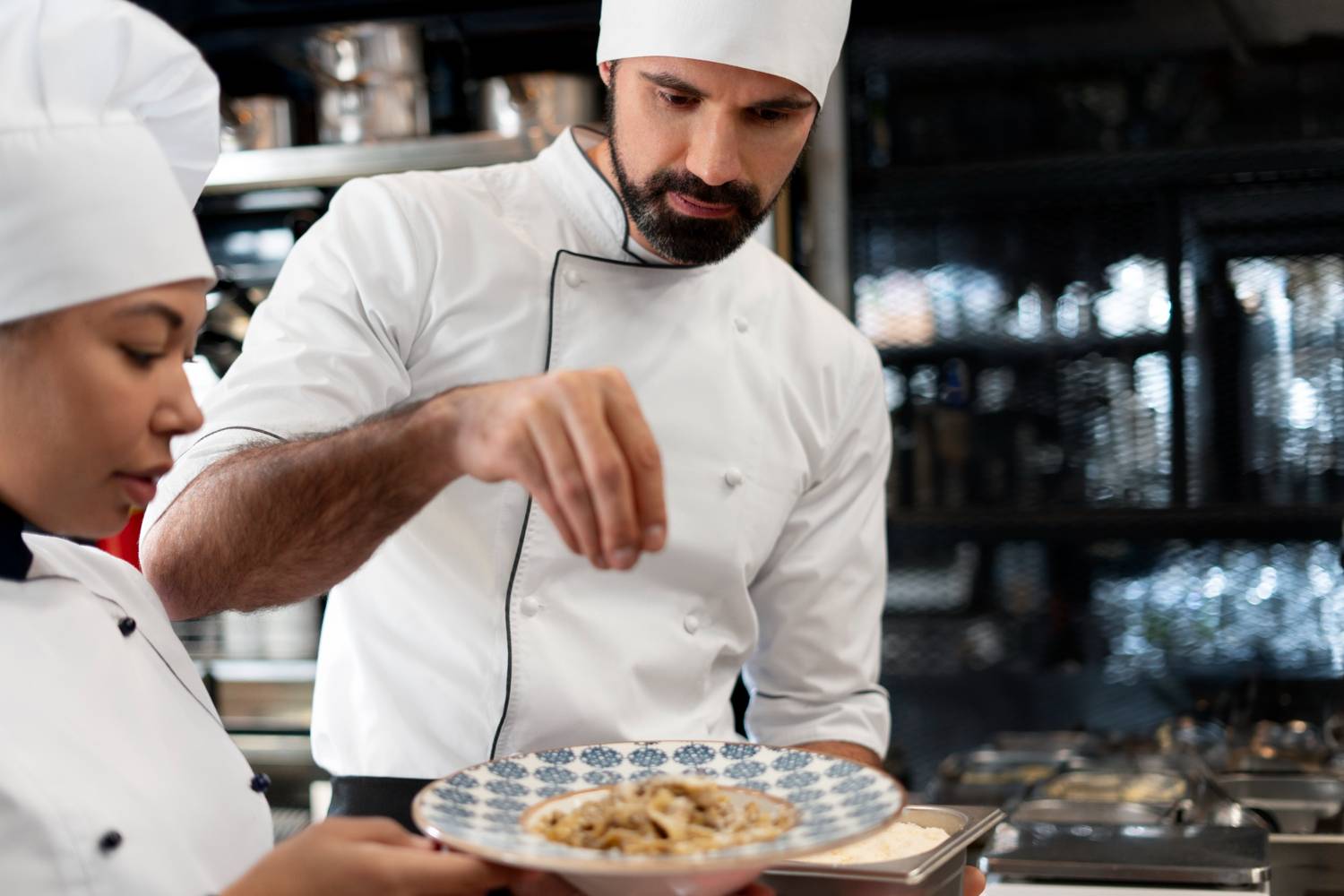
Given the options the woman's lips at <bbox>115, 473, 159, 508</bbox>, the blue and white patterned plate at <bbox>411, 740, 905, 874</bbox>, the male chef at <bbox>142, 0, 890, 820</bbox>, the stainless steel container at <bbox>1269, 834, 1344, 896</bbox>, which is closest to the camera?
the blue and white patterned plate at <bbox>411, 740, 905, 874</bbox>

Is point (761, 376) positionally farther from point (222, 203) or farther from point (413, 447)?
point (222, 203)

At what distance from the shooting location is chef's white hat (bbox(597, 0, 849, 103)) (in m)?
1.59

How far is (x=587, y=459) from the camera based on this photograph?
33.1 inches

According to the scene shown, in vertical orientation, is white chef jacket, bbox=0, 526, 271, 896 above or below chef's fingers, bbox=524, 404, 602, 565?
below

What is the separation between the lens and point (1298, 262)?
310 centimetres

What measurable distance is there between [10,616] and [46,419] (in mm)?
157

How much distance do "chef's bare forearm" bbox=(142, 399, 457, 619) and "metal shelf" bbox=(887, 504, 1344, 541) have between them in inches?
83.1

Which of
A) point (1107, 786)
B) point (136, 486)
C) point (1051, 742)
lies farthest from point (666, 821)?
point (1051, 742)

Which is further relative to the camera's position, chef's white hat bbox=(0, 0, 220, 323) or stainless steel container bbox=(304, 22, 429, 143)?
stainless steel container bbox=(304, 22, 429, 143)

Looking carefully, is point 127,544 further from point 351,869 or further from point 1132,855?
point 351,869

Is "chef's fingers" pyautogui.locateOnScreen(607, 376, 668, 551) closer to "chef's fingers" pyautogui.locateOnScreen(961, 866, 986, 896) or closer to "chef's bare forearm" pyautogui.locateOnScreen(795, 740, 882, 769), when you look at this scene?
"chef's fingers" pyautogui.locateOnScreen(961, 866, 986, 896)

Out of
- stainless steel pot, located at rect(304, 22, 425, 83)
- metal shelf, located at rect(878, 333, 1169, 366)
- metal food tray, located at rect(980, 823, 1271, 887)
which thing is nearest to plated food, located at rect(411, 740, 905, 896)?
metal food tray, located at rect(980, 823, 1271, 887)

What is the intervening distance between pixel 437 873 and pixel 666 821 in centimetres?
15

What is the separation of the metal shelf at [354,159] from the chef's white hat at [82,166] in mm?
2002
